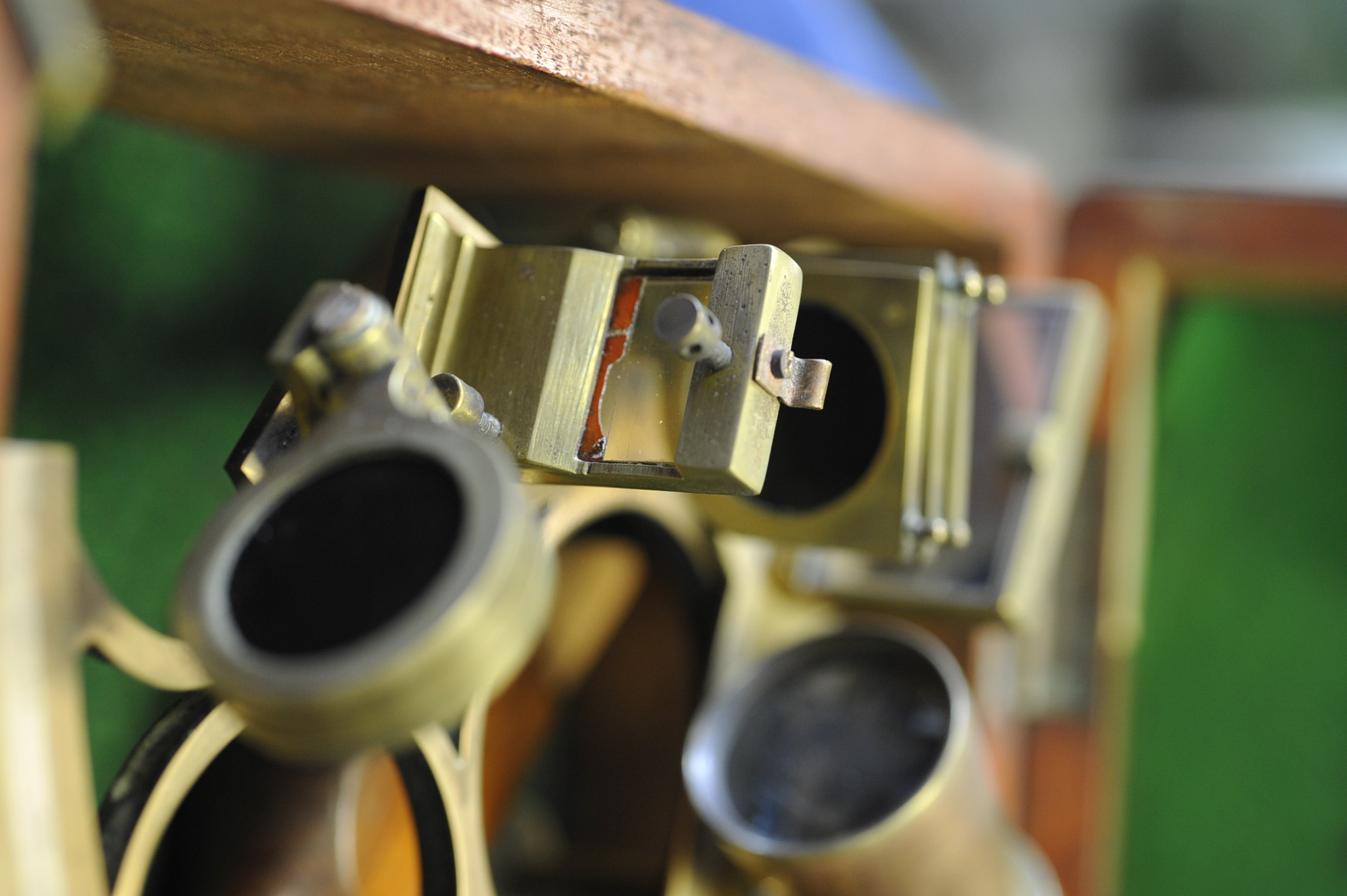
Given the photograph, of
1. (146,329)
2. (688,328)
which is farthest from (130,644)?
(146,329)

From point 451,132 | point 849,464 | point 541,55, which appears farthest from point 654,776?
point 541,55

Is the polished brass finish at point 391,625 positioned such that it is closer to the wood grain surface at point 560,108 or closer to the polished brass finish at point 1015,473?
the wood grain surface at point 560,108

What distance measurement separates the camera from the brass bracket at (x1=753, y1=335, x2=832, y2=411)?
489 millimetres

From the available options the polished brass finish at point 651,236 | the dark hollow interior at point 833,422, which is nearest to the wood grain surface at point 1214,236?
the polished brass finish at point 651,236

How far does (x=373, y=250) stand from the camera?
101cm

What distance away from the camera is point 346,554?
381 millimetres

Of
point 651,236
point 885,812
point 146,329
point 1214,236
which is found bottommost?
point 885,812

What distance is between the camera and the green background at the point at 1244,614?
151cm

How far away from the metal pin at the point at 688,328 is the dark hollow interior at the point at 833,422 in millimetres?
238

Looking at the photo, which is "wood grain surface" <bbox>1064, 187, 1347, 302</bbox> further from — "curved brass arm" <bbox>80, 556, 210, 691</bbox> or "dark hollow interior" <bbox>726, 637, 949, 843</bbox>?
"curved brass arm" <bbox>80, 556, 210, 691</bbox>

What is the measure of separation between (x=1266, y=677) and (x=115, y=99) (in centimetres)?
155

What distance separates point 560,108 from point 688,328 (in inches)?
9.0

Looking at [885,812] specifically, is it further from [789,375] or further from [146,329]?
[146,329]

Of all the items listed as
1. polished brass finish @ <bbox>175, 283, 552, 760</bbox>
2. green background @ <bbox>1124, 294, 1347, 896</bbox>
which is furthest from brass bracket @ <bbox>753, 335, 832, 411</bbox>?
green background @ <bbox>1124, 294, 1347, 896</bbox>
